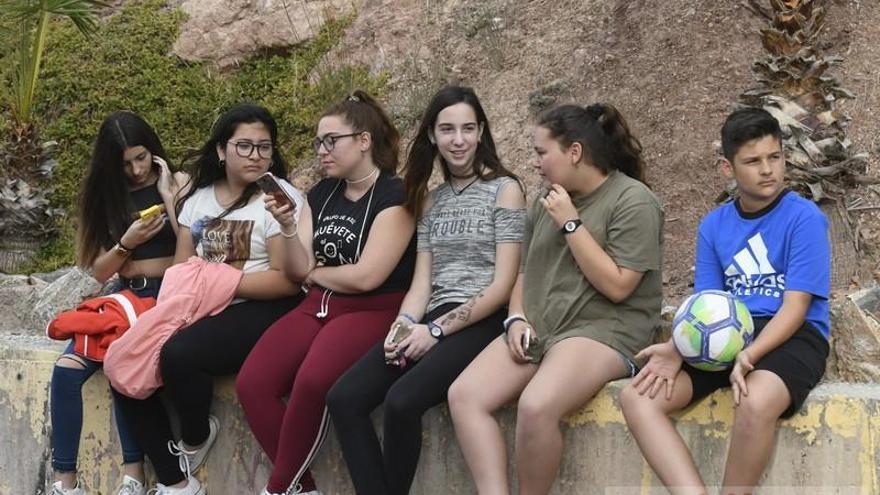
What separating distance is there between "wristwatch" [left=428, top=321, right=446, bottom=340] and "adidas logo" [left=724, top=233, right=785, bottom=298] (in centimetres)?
113

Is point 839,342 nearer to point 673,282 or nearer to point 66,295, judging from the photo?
point 673,282

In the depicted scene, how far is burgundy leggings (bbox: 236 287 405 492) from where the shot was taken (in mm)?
4961

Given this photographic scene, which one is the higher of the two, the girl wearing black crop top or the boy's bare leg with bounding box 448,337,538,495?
the girl wearing black crop top

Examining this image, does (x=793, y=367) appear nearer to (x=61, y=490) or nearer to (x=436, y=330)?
(x=436, y=330)

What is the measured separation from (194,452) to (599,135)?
7.44 ft

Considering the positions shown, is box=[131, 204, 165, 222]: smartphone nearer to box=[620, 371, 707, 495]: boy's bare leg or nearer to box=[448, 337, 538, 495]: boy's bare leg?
box=[448, 337, 538, 495]: boy's bare leg

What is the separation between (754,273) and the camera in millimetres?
4359

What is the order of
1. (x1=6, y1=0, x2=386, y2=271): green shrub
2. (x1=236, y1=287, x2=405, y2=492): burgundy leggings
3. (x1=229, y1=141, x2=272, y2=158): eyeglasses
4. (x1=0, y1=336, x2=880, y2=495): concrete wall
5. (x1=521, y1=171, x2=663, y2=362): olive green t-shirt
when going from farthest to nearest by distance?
(x1=6, y1=0, x2=386, y2=271): green shrub → (x1=229, y1=141, x2=272, y2=158): eyeglasses → (x1=236, y1=287, x2=405, y2=492): burgundy leggings → (x1=521, y1=171, x2=663, y2=362): olive green t-shirt → (x1=0, y1=336, x2=880, y2=495): concrete wall

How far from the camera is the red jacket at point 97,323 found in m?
5.60

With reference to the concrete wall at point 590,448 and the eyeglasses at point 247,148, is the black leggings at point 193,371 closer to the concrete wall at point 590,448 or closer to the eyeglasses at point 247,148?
the concrete wall at point 590,448

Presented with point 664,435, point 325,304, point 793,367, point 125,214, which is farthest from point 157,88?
point 793,367

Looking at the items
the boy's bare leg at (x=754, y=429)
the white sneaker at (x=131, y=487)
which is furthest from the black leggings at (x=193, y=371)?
the boy's bare leg at (x=754, y=429)

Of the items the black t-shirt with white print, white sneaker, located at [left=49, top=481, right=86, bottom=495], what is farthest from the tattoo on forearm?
white sneaker, located at [left=49, top=481, right=86, bottom=495]

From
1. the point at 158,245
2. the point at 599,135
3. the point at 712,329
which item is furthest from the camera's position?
the point at 158,245
